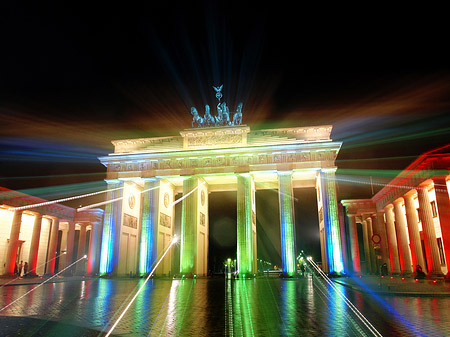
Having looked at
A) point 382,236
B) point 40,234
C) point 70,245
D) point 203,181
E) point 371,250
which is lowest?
point 371,250

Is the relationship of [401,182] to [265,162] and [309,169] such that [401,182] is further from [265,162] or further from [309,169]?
[265,162]

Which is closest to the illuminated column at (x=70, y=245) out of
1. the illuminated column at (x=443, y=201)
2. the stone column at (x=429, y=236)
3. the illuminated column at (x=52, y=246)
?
the illuminated column at (x=52, y=246)

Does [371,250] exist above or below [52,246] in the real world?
below

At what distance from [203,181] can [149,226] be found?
654cm

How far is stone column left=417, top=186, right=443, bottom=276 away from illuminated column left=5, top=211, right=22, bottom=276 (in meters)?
33.0

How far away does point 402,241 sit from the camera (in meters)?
28.9

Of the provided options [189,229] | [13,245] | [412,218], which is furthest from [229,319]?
[13,245]

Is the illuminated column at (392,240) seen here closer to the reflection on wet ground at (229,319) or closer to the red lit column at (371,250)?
the red lit column at (371,250)

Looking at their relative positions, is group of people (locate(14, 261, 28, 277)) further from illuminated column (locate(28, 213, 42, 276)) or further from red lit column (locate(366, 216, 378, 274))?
red lit column (locate(366, 216, 378, 274))

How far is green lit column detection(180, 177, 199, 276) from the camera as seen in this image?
90.1ft

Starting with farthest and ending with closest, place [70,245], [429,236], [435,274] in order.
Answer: [70,245] → [429,236] → [435,274]

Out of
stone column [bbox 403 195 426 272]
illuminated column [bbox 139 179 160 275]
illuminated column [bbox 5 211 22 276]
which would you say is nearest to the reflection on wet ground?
stone column [bbox 403 195 426 272]

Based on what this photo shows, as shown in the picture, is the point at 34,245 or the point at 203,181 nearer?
the point at 203,181

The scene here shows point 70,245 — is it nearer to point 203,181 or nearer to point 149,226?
point 149,226
